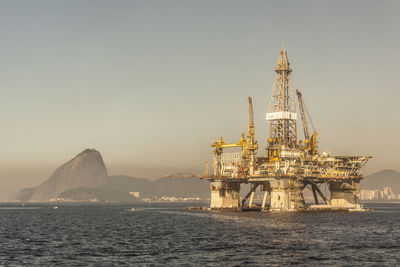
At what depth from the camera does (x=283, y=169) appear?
511 feet

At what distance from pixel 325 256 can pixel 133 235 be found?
40775 mm

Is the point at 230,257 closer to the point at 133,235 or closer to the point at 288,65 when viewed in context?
the point at 133,235

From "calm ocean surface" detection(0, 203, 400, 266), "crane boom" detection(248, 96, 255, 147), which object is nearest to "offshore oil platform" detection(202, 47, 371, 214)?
"crane boom" detection(248, 96, 255, 147)

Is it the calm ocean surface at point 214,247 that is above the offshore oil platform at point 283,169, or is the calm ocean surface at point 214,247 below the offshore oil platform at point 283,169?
below

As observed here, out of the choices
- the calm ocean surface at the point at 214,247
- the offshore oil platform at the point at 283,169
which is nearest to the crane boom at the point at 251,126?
the offshore oil platform at the point at 283,169

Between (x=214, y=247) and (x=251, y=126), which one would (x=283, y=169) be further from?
(x=214, y=247)

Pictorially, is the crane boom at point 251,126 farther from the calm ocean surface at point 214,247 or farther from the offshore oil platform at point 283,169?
the calm ocean surface at point 214,247

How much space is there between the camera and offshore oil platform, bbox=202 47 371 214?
6053 inches

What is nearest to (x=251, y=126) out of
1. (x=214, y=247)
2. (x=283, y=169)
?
(x=283, y=169)

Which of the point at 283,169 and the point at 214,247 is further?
the point at 283,169

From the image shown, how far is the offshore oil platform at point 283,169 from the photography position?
154 m

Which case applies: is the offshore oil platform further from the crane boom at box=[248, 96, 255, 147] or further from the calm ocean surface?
the calm ocean surface

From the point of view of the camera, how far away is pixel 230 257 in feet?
209

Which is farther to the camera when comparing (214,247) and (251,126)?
(251,126)
